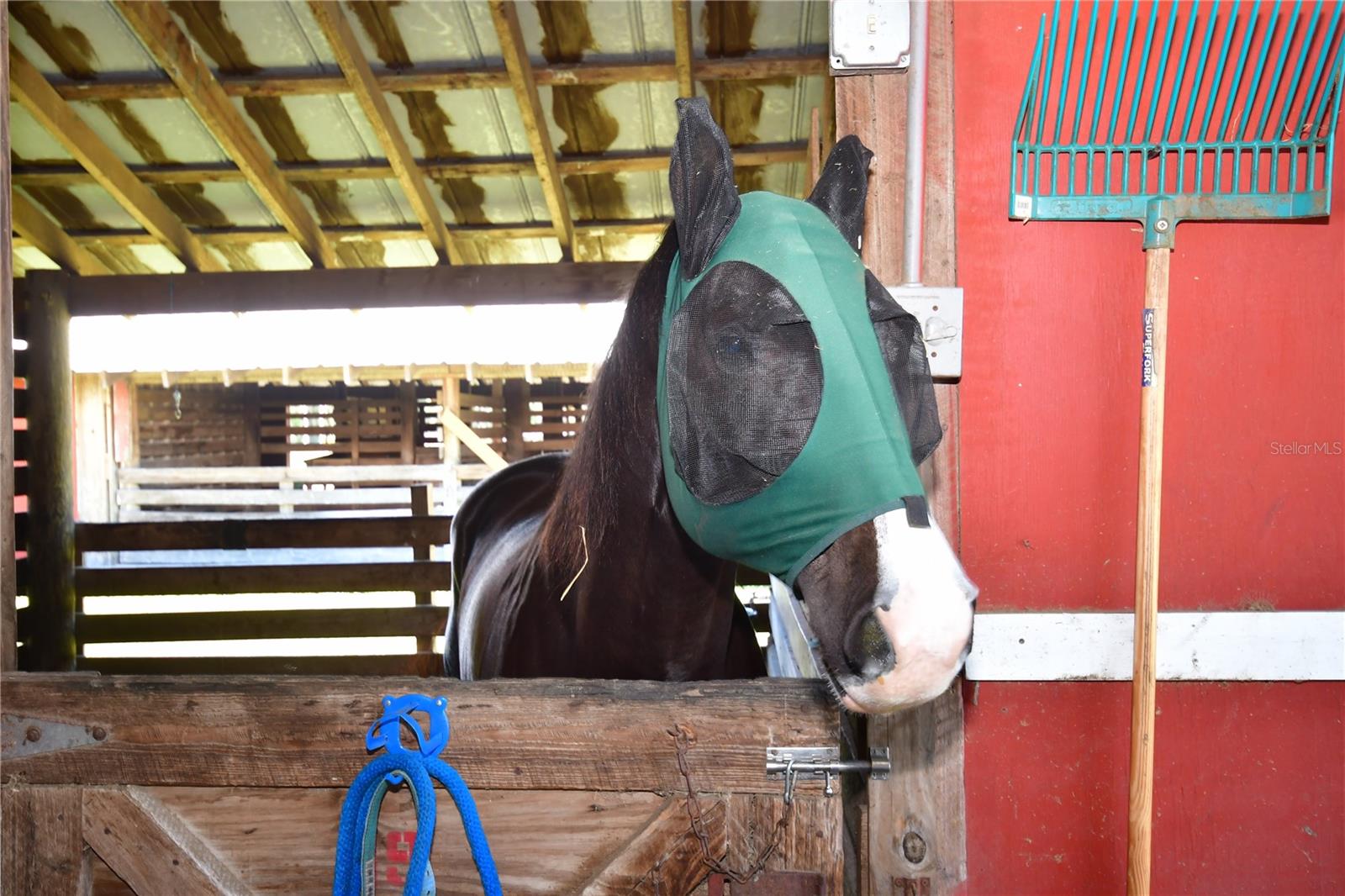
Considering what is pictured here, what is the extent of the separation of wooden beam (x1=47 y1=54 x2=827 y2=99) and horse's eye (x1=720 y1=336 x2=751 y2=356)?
13.0ft

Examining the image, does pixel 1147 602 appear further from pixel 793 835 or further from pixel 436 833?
pixel 436 833

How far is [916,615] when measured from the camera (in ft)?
3.03

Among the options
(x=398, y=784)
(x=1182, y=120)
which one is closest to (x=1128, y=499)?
(x=1182, y=120)

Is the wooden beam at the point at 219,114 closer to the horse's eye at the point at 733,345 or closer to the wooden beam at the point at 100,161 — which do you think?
the wooden beam at the point at 100,161

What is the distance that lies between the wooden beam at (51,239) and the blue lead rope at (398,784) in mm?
5733

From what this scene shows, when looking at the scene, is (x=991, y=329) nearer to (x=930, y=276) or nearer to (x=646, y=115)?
(x=930, y=276)

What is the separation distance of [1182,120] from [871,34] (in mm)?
546

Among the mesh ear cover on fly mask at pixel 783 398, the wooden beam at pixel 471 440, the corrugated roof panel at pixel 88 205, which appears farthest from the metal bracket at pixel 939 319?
the wooden beam at pixel 471 440

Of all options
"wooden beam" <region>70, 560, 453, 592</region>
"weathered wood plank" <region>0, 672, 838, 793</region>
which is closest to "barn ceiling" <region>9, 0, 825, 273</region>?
"wooden beam" <region>70, 560, 453, 592</region>

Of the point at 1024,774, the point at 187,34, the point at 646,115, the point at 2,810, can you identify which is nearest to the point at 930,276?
the point at 1024,774

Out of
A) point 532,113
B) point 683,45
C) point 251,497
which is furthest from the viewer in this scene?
point 251,497

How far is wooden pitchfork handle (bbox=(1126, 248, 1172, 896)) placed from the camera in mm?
1265

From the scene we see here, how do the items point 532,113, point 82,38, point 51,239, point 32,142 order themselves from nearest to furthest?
point 82,38 < point 532,113 < point 32,142 < point 51,239

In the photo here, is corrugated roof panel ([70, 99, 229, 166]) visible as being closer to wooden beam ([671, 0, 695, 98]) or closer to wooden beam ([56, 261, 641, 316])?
wooden beam ([56, 261, 641, 316])
